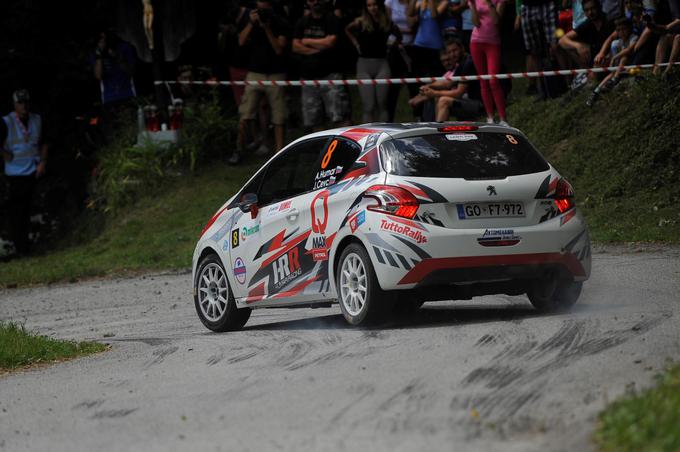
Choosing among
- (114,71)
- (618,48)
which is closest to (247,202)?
(618,48)

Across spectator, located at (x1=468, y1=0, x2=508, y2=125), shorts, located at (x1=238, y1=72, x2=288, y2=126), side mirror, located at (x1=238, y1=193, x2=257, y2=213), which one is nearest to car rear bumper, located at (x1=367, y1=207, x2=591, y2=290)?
side mirror, located at (x1=238, y1=193, x2=257, y2=213)

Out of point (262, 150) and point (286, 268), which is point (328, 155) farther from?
point (262, 150)

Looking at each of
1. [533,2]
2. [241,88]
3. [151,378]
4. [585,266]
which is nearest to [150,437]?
[151,378]

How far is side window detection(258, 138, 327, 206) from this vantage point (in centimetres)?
1150

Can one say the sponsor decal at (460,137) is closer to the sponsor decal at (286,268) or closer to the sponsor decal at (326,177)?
the sponsor decal at (326,177)

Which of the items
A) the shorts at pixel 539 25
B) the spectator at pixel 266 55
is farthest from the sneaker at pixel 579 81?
the spectator at pixel 266 55

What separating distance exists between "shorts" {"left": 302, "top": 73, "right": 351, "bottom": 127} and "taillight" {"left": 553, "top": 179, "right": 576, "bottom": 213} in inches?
465

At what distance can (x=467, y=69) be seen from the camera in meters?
20.5

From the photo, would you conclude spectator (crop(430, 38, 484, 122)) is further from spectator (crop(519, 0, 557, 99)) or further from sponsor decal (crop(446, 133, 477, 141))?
sponsor decal (crop(446, 133, 477, 141))

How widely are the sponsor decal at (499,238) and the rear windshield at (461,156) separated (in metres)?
0.46

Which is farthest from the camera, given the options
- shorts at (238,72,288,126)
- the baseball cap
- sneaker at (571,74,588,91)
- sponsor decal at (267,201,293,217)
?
the baseball cap

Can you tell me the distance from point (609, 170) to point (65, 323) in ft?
28.0

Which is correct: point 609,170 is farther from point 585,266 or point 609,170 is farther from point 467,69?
point 585,266

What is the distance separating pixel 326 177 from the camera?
1113cm
